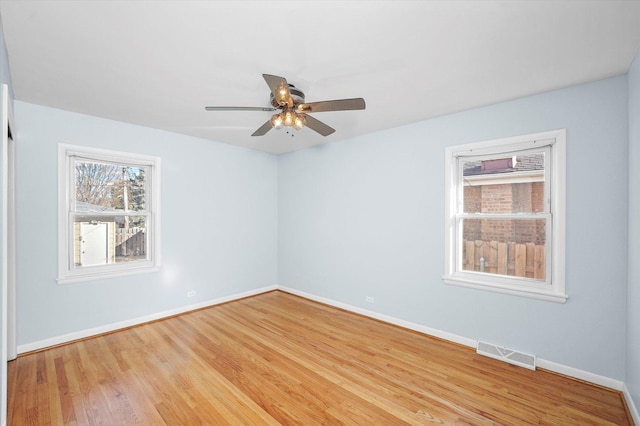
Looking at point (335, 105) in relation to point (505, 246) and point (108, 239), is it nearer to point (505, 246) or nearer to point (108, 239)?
point (505, 246)

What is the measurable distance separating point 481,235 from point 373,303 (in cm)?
169

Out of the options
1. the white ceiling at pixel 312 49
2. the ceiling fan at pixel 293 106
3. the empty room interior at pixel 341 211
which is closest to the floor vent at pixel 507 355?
the empty room interior at pixel 341 211

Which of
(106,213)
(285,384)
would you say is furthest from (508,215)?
(106,213)

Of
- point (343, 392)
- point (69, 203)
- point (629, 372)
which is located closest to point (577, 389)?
point (629, 372)

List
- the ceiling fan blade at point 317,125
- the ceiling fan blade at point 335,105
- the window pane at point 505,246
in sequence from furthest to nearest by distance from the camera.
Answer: the window pane at point 505,246 < the ceiling fan blade at point 317,125 < the ceiling fan blade at point 335,105

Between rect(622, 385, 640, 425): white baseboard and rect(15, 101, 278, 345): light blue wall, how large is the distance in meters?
4.62

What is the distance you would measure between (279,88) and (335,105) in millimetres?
455

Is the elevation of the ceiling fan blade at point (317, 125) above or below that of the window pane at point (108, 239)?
above

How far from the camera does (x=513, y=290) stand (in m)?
2.89

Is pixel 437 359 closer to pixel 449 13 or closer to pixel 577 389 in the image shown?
pixel 577 389

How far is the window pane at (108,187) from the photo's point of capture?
345 centimetres

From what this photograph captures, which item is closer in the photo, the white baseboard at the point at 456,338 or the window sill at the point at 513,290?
the white baseboard at the point at 456,338

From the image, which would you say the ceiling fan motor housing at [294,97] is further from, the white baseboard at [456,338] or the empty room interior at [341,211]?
the white baseboard at [456,338]

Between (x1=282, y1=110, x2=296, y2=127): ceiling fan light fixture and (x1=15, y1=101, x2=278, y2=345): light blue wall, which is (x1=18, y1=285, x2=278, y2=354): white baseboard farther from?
(x1=282, y1=110, x2=296, y2=127): ceiling fan light fixture
